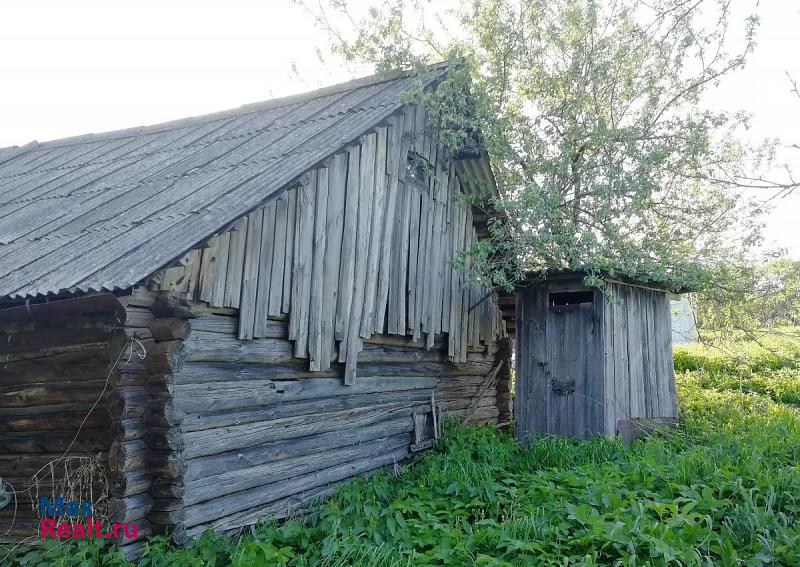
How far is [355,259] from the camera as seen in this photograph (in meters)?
7.80

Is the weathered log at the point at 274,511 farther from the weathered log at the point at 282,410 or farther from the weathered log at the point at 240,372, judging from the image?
the weathered log at the point at 240,372

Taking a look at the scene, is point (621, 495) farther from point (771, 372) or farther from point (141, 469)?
point (771, 372)

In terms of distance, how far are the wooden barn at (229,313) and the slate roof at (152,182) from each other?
0.04 metres

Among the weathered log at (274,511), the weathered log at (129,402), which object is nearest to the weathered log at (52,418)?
the weathered log at (129,402)

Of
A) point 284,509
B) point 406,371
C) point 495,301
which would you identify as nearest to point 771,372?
point 495,301

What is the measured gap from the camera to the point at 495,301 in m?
11.5

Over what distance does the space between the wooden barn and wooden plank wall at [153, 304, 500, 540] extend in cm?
2

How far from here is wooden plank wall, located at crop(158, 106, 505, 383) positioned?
20.4ft

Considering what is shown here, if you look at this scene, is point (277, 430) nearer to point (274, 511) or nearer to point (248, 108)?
point (274, 511)

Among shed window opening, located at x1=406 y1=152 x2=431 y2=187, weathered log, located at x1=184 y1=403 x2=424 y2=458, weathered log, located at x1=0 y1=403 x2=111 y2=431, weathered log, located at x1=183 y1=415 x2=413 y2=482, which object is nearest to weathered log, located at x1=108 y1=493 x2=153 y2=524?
weathered log, located at x1=183 y1=415 x2=413 y2=482

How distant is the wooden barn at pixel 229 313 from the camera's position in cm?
552

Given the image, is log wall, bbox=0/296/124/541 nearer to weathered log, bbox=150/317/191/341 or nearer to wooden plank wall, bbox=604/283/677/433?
weathered log, bbox=150/317/191/341

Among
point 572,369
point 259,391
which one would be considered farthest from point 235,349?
point 572,369

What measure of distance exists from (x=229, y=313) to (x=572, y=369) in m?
5.47
